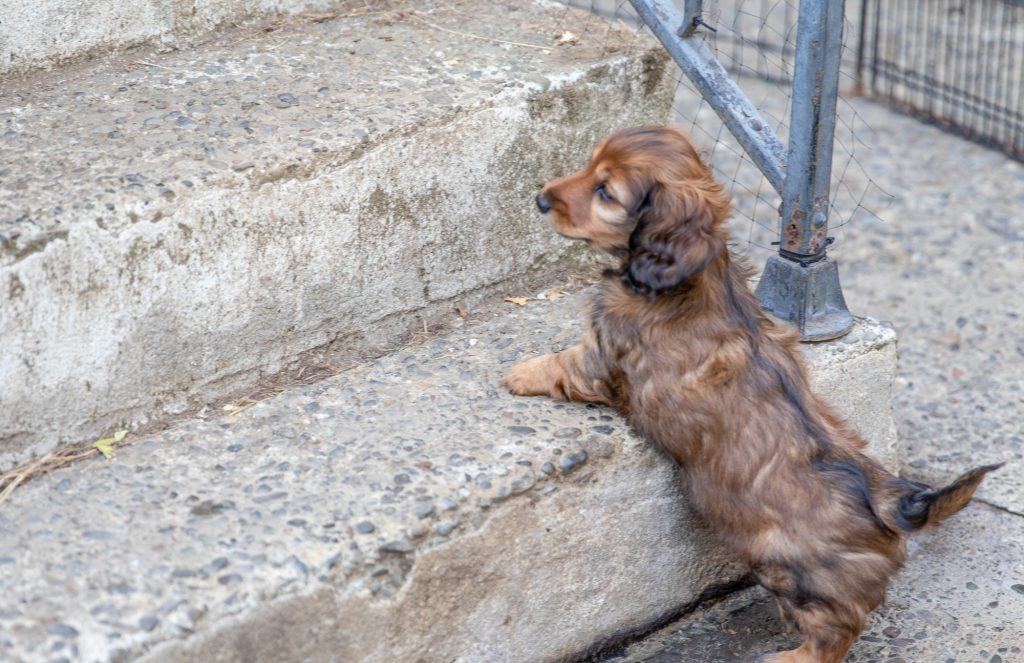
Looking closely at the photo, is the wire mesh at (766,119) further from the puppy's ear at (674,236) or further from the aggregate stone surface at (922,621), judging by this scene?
the puppy's ear at (674,236)

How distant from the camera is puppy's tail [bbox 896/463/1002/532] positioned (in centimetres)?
286

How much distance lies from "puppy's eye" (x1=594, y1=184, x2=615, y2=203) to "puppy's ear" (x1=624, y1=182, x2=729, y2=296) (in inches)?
3.3

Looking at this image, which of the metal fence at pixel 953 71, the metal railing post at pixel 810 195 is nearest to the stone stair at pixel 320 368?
the metal railing post at pixel 810 195

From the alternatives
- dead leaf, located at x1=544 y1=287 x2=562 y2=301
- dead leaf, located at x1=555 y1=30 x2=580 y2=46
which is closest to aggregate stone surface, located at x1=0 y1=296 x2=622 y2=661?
dead leaf, located at x1=544 y1=287 x2=562 y2=301

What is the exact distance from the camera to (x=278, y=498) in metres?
2.83

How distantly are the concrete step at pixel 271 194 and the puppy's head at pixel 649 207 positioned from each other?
60 cm

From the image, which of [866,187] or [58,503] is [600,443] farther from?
[866,187]

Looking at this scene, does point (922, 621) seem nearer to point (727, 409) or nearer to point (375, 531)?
point (727, 409)

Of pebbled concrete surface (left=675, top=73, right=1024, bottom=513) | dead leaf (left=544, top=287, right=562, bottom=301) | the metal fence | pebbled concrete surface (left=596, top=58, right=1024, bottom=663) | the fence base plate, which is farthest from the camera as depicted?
the metal fence

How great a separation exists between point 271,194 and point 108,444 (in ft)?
2.38

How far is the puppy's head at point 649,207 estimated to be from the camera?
293 cm

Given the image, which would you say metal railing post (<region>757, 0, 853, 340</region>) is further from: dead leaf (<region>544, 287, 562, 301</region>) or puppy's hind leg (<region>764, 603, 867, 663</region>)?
puppy's hind leg (<region>764, 603, 867, 663</region>)

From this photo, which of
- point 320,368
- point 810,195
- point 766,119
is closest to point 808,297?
point 810,195

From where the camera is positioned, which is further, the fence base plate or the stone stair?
the fence base plate
